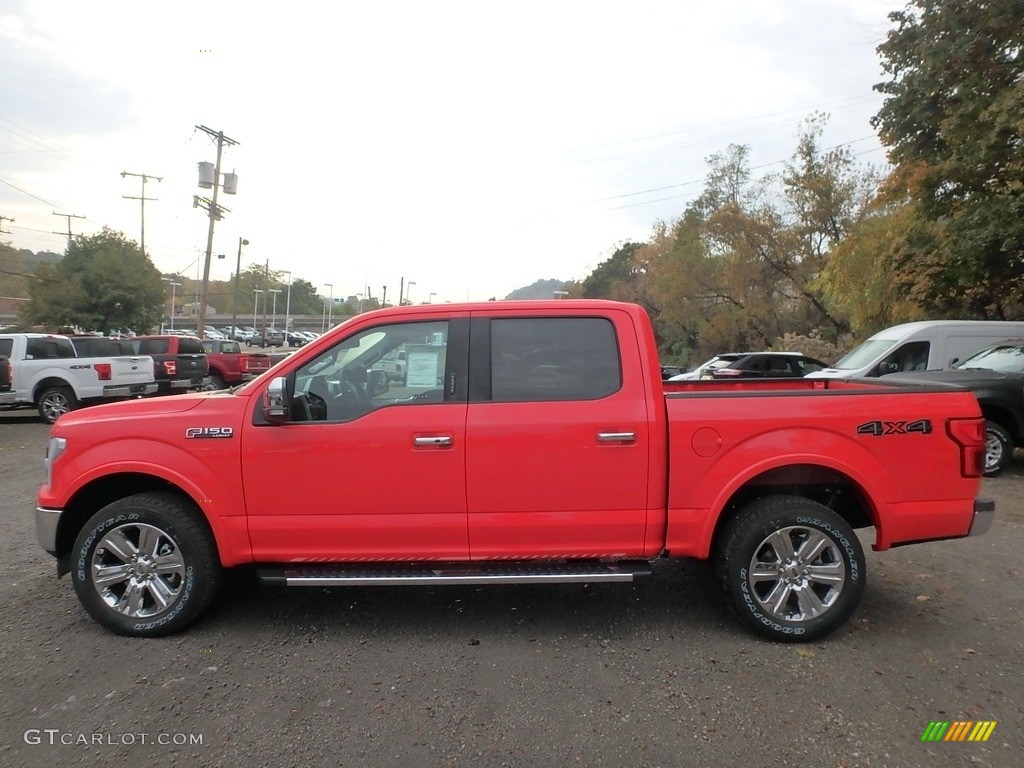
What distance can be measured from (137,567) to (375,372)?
1.75 meters

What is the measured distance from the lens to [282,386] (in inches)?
160

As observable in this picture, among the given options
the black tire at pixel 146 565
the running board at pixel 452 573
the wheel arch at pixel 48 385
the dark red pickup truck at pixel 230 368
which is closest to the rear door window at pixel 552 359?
the running board at pixel 452 573

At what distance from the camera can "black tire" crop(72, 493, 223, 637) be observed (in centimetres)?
416

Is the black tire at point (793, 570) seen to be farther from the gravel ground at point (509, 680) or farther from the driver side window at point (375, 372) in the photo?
the driver side window at point (375, 372)

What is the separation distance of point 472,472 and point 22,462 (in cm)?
877

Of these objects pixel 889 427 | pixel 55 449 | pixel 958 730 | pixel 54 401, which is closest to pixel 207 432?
→ pixel 55 449

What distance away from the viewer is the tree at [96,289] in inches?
1222

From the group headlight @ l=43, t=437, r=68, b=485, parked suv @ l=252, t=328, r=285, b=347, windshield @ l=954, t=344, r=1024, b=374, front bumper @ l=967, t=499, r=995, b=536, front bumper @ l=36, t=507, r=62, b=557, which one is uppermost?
parked suv @ l=252, t=328, r=285, b=347

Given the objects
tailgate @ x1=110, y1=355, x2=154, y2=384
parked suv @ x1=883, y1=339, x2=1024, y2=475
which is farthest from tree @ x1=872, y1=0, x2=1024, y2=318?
tailgate @ x1=110, y1=355, x2=154, y2=384

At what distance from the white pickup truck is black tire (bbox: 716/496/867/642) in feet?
46.0

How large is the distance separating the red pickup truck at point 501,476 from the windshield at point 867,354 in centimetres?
904

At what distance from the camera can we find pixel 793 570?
4.15 meters

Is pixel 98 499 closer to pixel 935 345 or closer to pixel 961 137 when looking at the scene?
pixel 935 345

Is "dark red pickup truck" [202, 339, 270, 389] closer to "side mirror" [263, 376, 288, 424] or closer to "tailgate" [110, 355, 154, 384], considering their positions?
"tailgate" [110, 355, 154, 384]
